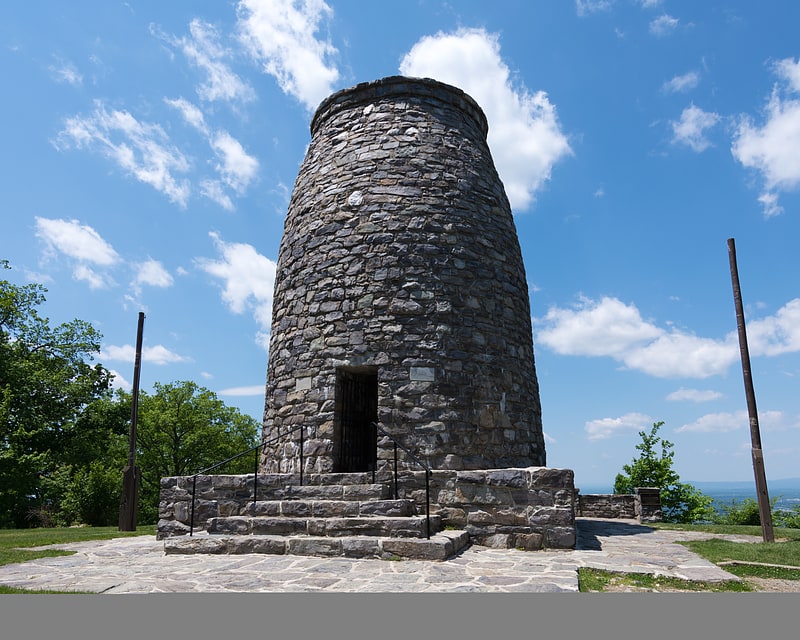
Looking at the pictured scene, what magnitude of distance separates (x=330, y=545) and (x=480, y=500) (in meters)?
2.10

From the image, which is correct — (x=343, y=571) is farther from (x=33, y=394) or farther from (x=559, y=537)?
(x=33, y=394)

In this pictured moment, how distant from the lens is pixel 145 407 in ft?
89.1

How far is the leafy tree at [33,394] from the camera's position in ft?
56.0

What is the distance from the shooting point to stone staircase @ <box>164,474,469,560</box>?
6254 millimetres

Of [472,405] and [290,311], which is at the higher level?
[290,311]

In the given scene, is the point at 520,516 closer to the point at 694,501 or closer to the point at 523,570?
the point at 523,570

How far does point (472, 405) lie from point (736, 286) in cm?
469

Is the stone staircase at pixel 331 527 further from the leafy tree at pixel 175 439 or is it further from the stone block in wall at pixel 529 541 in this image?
the leafy tree at pixel 175 439

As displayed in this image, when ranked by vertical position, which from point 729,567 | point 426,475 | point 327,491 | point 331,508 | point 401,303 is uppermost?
point 401,303

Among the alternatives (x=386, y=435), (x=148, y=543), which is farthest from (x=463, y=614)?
(x=148, y=543)

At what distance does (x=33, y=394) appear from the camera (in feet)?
67.8

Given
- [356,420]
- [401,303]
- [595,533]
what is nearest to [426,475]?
[356,420]

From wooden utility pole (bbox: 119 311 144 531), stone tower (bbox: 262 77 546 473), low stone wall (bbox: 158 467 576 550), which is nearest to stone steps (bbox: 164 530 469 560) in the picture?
low stone wall (bbox: 158 467 576 550)

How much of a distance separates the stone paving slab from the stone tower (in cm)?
233
